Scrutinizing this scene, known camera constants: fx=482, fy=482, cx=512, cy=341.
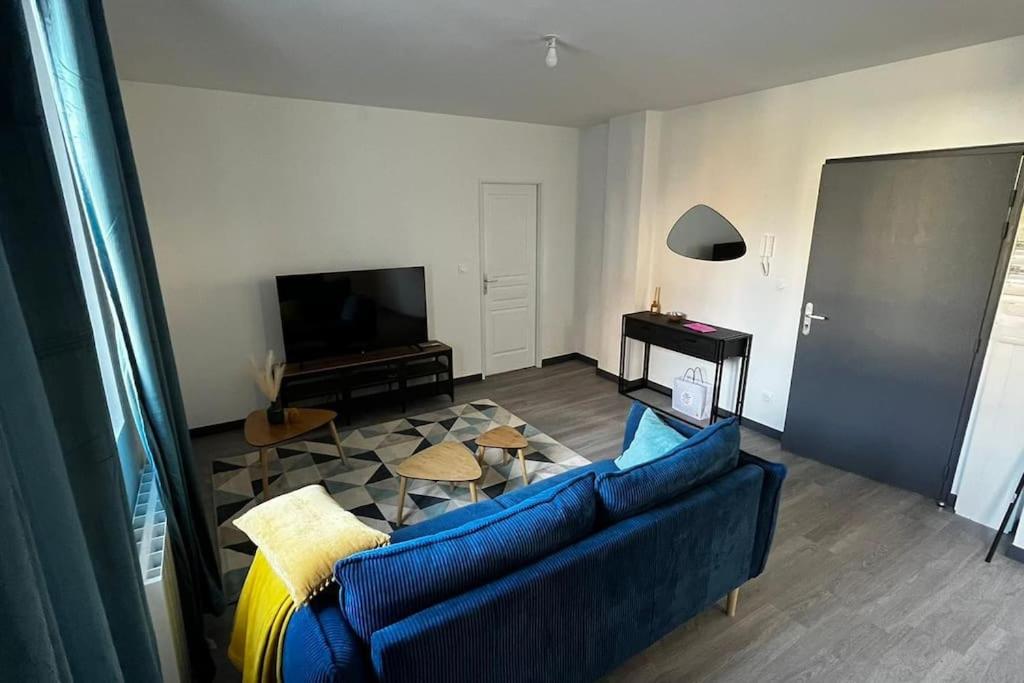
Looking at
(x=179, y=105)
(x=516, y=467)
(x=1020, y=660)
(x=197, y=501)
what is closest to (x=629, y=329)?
(x=516, y=467)

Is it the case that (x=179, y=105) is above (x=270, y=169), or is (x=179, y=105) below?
above

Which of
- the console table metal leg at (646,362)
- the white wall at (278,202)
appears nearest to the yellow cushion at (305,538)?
the white wall at (278,202)

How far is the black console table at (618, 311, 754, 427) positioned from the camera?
3959 millimetres

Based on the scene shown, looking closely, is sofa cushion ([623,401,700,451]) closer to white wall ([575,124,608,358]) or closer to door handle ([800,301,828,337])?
door handle ([800,301,828,337])

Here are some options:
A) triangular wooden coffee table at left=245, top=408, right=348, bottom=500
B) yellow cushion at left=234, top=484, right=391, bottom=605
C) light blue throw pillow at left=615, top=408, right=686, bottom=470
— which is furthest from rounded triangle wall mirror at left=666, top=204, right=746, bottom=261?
triangular wooden coffee table at left=245, top=408, right=348, bottom=500

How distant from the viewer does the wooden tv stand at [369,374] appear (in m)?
3.89

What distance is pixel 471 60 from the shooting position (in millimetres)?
2861

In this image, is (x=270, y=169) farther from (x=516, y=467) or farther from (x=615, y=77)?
(x=516, y=467)

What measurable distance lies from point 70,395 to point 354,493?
8.04 feet

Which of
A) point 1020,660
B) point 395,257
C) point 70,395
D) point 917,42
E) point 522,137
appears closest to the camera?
point 70,395

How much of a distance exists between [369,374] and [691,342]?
279cm

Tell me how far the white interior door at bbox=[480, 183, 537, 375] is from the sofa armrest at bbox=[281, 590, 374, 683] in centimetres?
398

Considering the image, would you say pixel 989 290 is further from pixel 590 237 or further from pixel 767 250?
pixel 590 237

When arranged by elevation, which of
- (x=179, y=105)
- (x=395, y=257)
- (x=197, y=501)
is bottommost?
(x=197, y=501)
